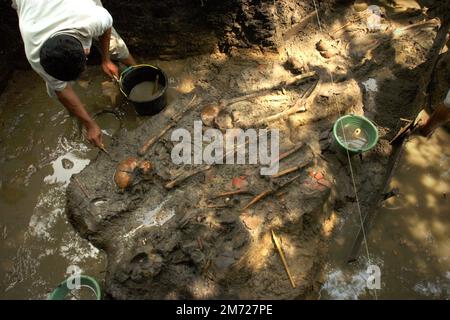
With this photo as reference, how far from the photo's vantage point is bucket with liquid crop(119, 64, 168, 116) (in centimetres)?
486

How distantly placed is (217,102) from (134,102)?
44.5 inches

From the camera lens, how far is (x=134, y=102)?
15.9ft

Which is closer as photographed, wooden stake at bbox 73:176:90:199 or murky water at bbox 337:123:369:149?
wooden stake at bbox 73:176:90:199

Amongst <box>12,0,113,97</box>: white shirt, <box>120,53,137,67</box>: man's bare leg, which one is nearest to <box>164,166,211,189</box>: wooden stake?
<box>12,0,113,97</box>: white shirt

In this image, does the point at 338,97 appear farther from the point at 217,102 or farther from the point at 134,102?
the point at 134,102

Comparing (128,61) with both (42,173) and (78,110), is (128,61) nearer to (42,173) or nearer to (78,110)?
(78,110)

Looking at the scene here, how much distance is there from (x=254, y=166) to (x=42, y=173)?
281 centimetres

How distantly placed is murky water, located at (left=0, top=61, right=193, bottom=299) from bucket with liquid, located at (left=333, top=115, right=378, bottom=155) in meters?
2.38

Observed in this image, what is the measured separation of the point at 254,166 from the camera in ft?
14.5

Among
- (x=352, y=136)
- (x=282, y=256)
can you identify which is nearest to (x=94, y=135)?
(x=282, y=256)

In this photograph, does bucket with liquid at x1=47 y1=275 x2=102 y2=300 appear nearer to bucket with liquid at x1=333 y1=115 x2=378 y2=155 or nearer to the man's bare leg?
the man's bare leg

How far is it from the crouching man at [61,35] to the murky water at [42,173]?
82 centimetres
